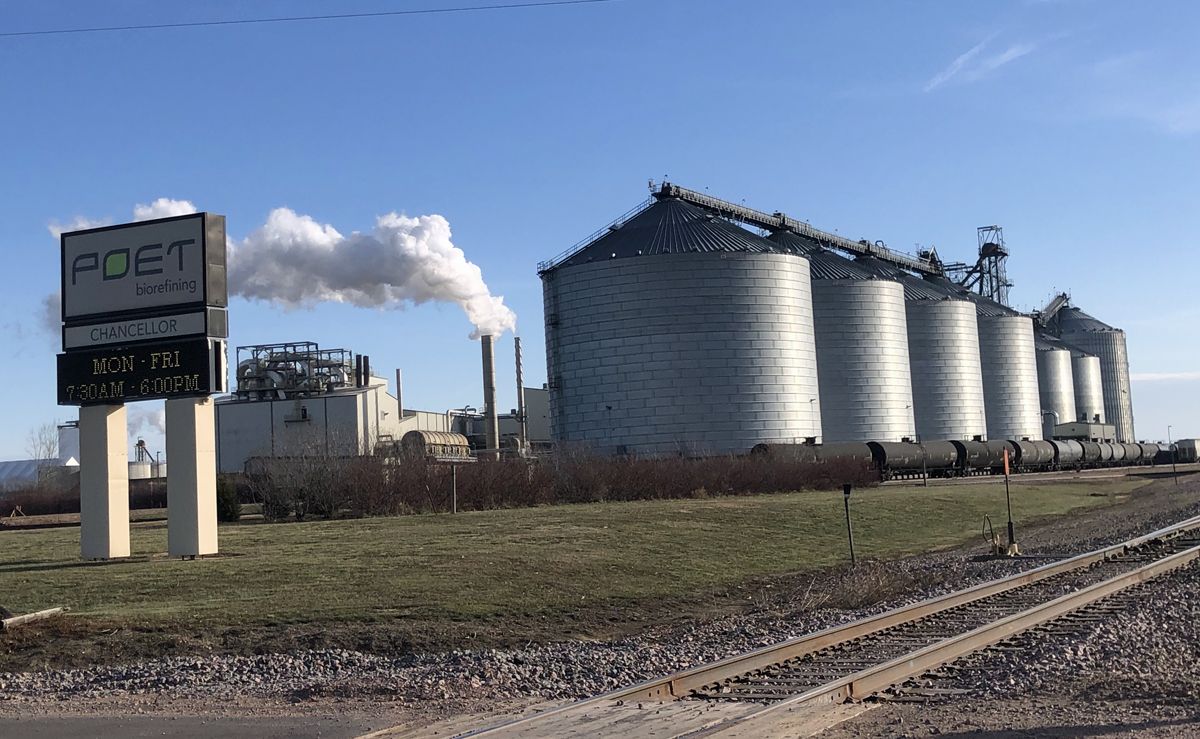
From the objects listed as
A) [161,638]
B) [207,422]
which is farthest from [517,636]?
[207,422]

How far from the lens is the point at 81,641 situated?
16.9m

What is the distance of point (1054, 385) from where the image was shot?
151 metres

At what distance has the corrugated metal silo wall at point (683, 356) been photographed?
8531 cm

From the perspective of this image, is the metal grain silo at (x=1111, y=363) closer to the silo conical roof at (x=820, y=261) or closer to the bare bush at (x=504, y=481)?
the silo conical roof at (x=820, y=261)

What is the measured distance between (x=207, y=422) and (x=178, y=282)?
10.6ft

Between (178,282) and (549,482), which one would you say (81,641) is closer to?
(178,282)

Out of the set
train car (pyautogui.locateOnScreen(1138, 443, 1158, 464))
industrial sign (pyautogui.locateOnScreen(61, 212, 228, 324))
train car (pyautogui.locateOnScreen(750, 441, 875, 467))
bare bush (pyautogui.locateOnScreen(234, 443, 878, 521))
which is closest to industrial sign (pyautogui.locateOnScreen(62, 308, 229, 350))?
industrial sign (pyautogui.locateOnScreen(61, 212, 228, 324))

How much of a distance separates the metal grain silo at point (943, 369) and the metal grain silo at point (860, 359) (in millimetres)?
8968

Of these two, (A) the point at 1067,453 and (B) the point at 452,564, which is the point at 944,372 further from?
(B) the point at 452,564

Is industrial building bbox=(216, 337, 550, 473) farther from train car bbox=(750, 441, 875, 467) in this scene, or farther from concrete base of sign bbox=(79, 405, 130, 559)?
concrete base of sign bbox=(79, 405, 130, 559)

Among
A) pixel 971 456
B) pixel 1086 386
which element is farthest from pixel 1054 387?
pixel 971 456

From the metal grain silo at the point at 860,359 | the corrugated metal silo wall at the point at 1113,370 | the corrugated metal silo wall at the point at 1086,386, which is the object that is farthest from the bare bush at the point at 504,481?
the corrugated metal silo wall at the point at 1113,370

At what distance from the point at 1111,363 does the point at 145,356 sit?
171 meters

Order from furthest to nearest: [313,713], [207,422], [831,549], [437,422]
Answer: [437,422], [831,549], [207,422], [313,713]
